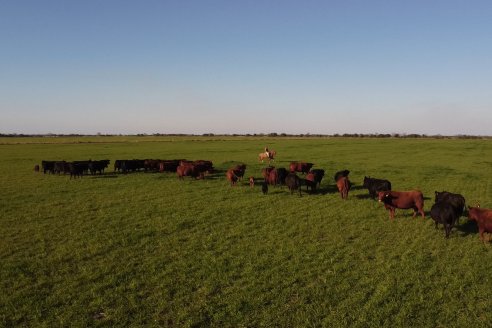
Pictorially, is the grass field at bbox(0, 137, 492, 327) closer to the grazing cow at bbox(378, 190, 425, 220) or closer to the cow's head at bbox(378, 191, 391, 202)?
the grazing cow at bbox(378, 190, 425, 220)

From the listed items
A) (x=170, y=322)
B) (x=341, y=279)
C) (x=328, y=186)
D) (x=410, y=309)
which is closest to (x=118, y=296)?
(x=170, y=322)

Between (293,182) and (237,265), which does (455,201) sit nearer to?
(293,182)

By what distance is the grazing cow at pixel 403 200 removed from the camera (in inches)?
535

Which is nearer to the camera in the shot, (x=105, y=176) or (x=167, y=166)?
(x=105, y=176)

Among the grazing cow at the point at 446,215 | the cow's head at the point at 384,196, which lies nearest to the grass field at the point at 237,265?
the grazing cow at the point at 446,215

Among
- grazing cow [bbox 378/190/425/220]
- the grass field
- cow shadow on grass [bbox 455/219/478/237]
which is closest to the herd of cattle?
grazing cow [bbox 378/190/425/220]

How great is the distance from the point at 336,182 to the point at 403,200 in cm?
806

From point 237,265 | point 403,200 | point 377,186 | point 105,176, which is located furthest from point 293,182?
point 105,176

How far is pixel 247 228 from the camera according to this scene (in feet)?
41.6

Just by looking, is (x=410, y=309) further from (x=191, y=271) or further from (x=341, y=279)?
(x=191, y=271)

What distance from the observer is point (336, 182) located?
71.4 feet

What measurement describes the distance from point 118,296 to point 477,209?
Result: 1014 cm

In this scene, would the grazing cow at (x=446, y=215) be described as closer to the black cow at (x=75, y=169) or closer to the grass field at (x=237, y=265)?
the grass field at (x=237, y=265)

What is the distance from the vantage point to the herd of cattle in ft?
38.1
